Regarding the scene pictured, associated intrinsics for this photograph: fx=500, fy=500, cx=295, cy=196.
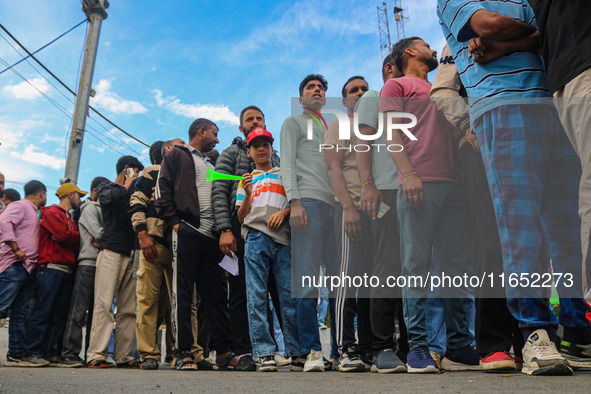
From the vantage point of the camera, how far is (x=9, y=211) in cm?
518

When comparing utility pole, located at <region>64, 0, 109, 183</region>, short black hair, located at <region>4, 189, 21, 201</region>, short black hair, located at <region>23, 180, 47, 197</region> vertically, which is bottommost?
short black hair, located at <region>23, 180, 47, 197</region>

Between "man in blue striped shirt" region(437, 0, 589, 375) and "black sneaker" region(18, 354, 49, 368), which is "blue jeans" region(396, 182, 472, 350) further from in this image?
"black sneaker" region(18, 354, 49, 368)

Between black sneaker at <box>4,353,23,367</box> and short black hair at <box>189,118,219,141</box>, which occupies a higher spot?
short black hair at <box>189,118,219,141</box>

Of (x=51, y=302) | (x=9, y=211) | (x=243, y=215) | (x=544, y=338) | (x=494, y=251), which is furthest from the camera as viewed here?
(x=9, y=211)

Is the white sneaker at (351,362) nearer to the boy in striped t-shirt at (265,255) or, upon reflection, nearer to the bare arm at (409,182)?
the boy in striped t-shirt at (265,255)

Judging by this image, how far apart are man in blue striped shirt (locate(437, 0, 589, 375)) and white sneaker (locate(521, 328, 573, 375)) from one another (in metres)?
0.08

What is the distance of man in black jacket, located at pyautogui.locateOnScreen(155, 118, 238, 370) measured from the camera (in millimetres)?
3937

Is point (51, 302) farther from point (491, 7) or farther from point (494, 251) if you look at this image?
point (491, 7)

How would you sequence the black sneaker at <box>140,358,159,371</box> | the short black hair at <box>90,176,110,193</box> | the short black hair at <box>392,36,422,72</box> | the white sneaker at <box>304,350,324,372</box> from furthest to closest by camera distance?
the short black hair at <box>90,176,110,193</box>
the black sneaker at <box>140,358,159,371</box>
the short black hair at <box>392,36,422,72</box>
the white sneaker at <box>304,350,324,372</box>

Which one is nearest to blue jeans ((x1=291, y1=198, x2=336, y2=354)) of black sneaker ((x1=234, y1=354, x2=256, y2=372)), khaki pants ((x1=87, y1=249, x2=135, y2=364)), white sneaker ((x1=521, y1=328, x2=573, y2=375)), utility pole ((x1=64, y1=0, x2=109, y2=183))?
black sneaker ((x1=234, y1=354, x2=256, y2=372))

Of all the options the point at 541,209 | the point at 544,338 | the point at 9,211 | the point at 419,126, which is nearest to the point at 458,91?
the point at 419,126

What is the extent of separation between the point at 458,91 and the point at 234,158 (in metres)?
2.11

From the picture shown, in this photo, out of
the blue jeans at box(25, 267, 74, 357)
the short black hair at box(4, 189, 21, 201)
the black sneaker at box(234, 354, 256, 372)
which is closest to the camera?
the black sneaker at box(234, 354, 256, 372)

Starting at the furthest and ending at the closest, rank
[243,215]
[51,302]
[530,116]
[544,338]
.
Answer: [51,302] < [243,215] < [530,116] < [544,338]
